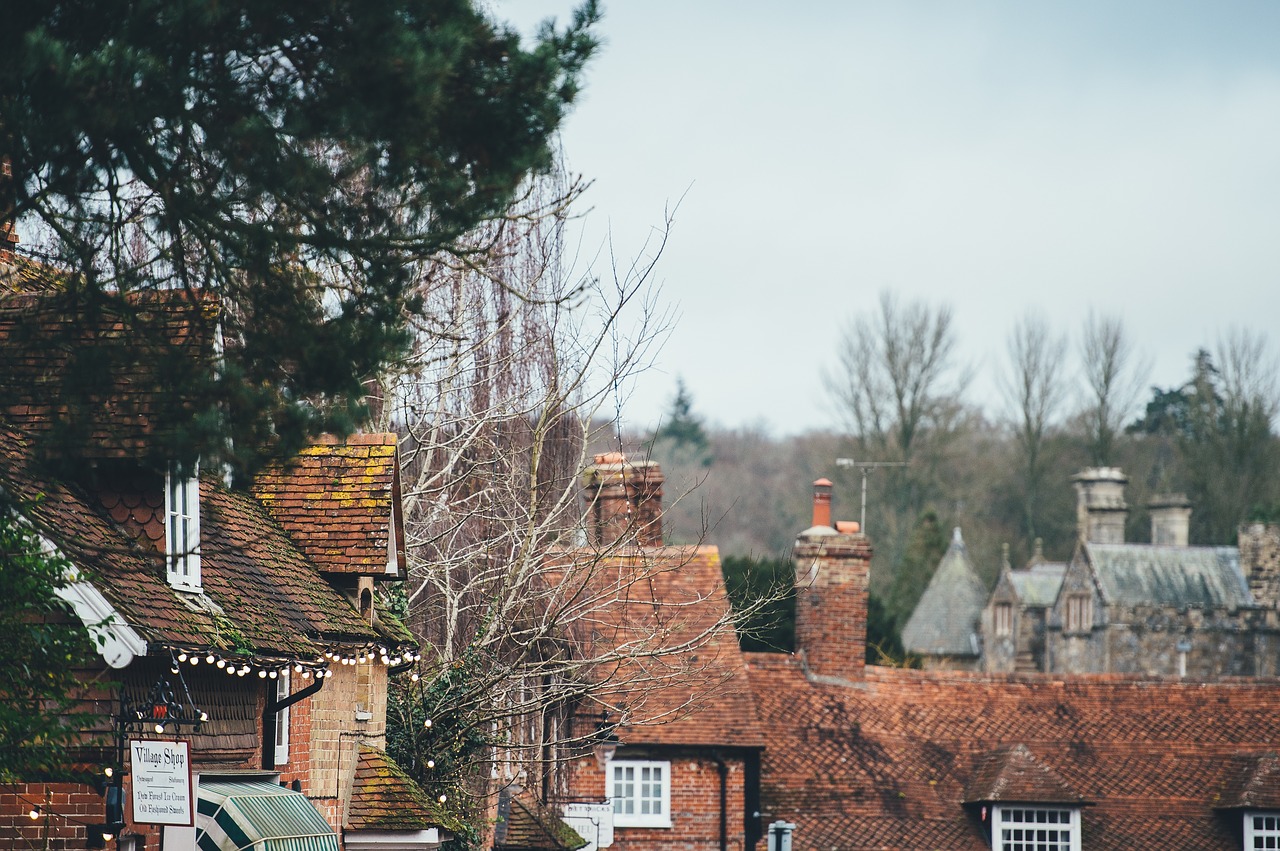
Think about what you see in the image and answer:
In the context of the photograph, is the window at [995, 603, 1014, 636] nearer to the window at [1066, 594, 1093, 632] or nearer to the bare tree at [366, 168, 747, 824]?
the window at [1066, 594, 1093, 632]

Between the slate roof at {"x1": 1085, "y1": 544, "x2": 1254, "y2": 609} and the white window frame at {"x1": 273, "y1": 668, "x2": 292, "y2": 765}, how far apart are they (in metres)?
48.8

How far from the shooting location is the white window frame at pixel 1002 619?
6475 cm

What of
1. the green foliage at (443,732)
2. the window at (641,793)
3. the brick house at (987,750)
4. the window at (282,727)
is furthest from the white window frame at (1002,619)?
the window at (282,727)

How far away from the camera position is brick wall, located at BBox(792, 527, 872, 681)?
29.7 meters

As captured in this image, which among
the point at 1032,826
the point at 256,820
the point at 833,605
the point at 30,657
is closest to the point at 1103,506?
the point at 833,605

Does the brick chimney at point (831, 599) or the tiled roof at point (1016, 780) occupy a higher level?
the brick chimney at point (831, 599)

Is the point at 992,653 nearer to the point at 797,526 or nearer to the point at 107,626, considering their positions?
the point at 797,526

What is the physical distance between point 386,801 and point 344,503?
2.99 m

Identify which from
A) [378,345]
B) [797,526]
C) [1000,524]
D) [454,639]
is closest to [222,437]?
[378,345]

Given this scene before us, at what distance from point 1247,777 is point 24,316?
85.0ft

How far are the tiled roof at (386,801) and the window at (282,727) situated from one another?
5.92 feet

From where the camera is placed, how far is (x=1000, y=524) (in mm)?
76938

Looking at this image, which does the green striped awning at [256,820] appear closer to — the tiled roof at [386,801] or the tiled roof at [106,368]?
the tiled roof at [386,801]

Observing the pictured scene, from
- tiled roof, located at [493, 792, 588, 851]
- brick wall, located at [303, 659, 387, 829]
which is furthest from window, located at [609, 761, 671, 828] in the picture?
brick wall, located at [303, 659, 387, 829]
